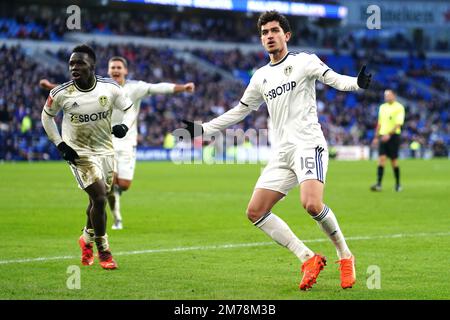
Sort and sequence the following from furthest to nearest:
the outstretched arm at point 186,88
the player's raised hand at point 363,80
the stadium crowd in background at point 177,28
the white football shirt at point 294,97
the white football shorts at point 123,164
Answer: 1. the stadium crowd in background at point 177,28
2. the white football shorts at point 123,164
3. the outstretched arm at point 186,88
4. the white football shirt at point 294,97
5. the player's raised hand at point 363,80

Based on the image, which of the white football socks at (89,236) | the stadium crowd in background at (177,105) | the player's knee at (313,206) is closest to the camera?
the player's knee at (313,206)

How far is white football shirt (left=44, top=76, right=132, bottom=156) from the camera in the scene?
10.1 meters

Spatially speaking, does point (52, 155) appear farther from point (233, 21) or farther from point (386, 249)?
point (386, 249)

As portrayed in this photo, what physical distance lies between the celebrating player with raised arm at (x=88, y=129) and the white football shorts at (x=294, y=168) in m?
2.06

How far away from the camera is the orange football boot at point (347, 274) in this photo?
27.5 ft

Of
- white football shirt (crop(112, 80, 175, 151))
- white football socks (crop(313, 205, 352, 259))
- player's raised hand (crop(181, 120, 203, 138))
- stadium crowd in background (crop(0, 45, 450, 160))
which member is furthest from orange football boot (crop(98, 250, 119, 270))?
stadium crowd in background (crop(0, 45, 450, 160))

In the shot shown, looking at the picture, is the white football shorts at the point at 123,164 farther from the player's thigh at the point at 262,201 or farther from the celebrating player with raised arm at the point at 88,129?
the player's thigh at the point at 262,201

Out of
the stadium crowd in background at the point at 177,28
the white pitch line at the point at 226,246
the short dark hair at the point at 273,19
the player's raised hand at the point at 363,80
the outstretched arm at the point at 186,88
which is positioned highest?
the stadium crowd in background at the point at 177,28

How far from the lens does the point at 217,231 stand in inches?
557

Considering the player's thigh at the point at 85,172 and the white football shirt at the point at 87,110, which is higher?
the white football shirt at the point at 87,110

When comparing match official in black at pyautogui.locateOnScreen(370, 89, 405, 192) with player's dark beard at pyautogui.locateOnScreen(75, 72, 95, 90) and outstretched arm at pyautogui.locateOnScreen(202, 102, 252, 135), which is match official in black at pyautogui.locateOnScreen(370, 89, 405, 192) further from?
outstretched arm at pyautogui.locateOnScreen(202, 102, 252, 135)

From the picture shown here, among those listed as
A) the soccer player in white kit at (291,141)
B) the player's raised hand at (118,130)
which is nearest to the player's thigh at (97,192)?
the player's raised hand at (118,130)

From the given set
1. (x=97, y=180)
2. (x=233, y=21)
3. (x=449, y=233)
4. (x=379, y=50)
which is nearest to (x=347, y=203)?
(x=449, y=233)

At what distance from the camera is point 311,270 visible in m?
8.40
